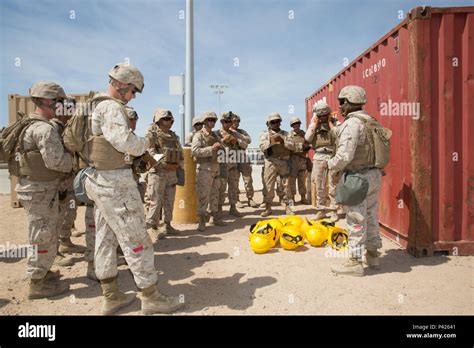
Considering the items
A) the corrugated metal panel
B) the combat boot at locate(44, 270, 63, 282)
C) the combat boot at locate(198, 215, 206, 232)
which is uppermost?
the corrugated metal panel

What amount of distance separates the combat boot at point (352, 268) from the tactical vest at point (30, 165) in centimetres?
327

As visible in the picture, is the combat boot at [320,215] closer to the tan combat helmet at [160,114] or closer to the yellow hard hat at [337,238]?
the yellow hard hat at [337,238]

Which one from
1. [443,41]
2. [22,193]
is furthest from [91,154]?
[443,41]

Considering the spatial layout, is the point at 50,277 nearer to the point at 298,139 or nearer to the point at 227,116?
the point at 227,116

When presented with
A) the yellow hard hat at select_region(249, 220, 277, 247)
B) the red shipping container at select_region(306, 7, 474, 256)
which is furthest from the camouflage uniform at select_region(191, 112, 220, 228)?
the red shipping container at select_region(306, 7, 474, 256)

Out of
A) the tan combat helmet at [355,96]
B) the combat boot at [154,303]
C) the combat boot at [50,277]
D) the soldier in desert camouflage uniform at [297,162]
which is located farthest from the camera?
the soldier in desert camouflage uniform at [297,162]

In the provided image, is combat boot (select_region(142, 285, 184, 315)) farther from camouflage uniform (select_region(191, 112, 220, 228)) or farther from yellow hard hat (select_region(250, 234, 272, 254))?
camouflage uniform (select_region(191, 112, 220, 228))

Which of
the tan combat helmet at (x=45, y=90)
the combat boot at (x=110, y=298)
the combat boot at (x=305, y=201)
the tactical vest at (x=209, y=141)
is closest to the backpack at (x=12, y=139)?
the tan combat helmet at (x=45, y=90)

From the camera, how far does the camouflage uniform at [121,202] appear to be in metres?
2.49

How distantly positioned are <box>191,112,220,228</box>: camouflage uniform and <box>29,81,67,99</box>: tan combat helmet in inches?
99.8

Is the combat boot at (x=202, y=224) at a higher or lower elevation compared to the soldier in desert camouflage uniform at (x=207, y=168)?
lower

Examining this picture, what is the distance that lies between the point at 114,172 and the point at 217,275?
1.73 meters

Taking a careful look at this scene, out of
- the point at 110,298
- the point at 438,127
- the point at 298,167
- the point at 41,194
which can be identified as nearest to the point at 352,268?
the point at 438,127

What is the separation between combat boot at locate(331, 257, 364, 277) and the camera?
336cm
